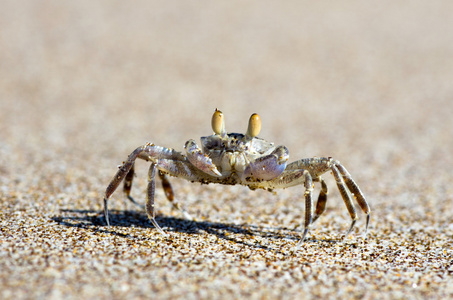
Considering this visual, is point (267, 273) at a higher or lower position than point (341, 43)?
lower

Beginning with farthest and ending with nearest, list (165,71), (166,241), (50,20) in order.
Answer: (50,20) → (165,71) → (166,241)

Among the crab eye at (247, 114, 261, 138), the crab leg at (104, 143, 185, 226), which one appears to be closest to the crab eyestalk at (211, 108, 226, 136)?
the crab eye at (247, 114, 261, 138)

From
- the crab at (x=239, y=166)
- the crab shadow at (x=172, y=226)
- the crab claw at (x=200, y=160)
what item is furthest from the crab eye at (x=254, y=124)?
the crab shadow at (x=172, y=226)

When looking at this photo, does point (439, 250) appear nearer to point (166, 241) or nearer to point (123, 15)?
point (166, 241)

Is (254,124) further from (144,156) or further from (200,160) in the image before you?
(144,156)

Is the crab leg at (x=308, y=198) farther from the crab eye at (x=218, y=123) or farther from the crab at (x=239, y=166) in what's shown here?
the crab eye at (x=218, y=123)

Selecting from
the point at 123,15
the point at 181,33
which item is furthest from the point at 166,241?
the point at 123,15

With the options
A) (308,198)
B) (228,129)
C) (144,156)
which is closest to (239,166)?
(308,198)
